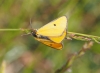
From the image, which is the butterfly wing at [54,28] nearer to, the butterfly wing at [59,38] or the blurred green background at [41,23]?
the butterfly wing at [59,38]

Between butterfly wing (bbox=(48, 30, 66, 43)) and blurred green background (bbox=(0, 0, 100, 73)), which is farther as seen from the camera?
blurred green background (bbox=(0, 0, 100, 73))

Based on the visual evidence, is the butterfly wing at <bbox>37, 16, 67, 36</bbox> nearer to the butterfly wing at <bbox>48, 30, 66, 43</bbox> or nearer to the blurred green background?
the butterfly wing at <bbox>48, 30, 66, 43</bbox>

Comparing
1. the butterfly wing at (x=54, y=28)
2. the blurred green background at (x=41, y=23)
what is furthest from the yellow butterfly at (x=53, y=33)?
the blurred green background at (x=41, y=23)

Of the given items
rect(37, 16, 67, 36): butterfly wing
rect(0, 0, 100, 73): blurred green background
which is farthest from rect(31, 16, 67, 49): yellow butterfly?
rect(0, 0, 100, 73): blurred green background

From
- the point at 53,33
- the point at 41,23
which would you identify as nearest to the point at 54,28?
the point at 53,33

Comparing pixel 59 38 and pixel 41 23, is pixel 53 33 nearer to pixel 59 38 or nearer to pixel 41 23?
pixel 59 38

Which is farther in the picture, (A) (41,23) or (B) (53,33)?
(A) (41,23)

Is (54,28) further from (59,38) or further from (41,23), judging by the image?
(41,23)
